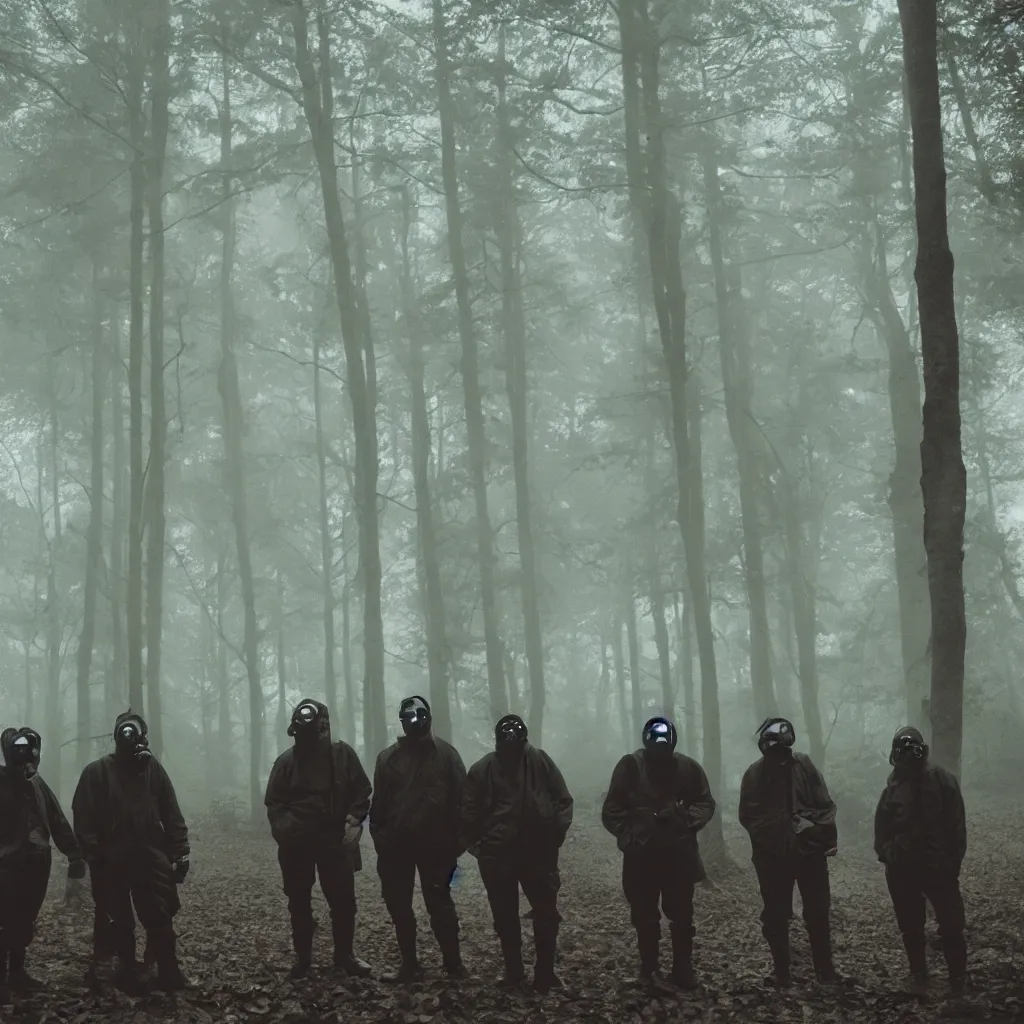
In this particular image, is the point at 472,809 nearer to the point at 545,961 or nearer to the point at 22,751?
the point at 545,961

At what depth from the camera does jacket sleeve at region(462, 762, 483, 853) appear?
778 centimetres

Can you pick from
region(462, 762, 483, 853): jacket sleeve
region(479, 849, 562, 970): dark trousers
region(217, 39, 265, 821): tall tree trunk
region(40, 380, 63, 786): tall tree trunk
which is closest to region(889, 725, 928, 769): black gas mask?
region(479, 849, 562, 970): dark trousers

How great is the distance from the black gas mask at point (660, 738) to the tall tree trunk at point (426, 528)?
9816mm

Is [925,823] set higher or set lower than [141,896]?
higher

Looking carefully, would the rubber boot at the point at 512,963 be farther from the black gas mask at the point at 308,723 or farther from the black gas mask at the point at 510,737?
the black gas mask at the point at 308,723

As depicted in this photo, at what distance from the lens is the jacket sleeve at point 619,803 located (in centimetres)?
779

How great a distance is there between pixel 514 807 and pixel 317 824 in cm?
146

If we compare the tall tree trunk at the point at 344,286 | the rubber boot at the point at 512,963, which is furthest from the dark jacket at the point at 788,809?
the tall tree trunk at the point at 344,286

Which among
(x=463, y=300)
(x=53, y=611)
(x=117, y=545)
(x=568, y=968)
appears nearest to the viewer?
(x=568, y=968)

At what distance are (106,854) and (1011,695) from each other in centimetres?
2499

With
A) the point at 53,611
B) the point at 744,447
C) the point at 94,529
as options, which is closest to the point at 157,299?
the point at 94,529

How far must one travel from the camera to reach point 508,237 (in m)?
22.3

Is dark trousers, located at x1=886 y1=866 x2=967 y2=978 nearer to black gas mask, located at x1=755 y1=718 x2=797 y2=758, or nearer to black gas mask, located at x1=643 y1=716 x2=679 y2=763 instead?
black gas mask, located at x1=755 y1=718 x2=797 y2=758

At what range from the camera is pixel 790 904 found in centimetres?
770
